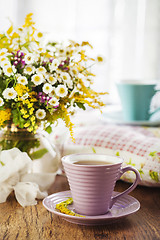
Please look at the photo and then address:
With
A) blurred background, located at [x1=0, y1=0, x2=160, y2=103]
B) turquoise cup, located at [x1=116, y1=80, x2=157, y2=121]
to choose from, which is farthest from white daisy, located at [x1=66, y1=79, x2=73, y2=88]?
blurred background, located at [x1=0, y1=0, x2=160, y2=103]

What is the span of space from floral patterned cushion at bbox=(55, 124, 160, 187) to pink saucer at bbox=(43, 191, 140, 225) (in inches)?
5.1

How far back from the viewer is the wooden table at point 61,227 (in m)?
0.59

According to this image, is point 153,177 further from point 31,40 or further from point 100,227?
point 31,40

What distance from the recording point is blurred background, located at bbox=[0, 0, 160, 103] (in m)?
2.00

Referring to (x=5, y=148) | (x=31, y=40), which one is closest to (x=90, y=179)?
(x=5, y=148)

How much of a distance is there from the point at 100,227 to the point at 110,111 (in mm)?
879

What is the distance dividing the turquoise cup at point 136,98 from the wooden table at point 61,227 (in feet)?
2.09

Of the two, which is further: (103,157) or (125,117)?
(125,117)

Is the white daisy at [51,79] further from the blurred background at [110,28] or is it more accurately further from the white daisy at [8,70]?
the blurred background at [110,28]

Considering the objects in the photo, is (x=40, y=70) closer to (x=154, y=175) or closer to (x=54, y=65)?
(x=54, y=65)

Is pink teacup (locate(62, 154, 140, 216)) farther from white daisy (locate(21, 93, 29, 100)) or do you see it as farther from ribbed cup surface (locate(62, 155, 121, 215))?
white daisy (locate(21, 93, 29, 100))

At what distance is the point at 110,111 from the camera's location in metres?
1.47

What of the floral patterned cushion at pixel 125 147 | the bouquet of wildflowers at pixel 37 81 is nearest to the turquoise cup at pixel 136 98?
the floral patterned cushion at pixel 125 147

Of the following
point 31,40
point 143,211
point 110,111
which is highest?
point 31,40
